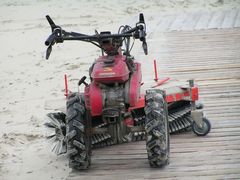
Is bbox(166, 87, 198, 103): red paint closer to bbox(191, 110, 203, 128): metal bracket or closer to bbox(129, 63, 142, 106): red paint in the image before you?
bbox(191, 110, 203, 128): metal bracket

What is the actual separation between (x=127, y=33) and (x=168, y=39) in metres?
5.91

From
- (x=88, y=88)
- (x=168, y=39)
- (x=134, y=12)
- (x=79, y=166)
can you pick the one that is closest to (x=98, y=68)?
(x=88, y=88)

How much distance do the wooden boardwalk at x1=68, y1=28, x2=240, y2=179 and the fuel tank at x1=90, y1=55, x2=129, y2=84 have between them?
0.95m

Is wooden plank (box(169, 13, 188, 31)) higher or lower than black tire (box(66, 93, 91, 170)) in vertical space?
higher

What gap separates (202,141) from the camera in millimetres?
6312

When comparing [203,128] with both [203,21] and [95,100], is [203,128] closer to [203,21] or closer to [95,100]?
[95,100]

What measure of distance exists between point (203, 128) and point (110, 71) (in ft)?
4.98

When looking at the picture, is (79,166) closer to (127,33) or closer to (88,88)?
(88,88)

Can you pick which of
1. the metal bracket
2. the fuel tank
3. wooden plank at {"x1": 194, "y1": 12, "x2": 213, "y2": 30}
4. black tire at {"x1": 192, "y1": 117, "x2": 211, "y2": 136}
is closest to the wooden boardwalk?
black tire at {"x1": 192, "y1": 117, "x2": 211, "y2": 136}

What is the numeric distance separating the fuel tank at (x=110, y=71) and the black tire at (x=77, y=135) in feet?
1.35

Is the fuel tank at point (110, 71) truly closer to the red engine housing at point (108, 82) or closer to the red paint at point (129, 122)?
the red engine housing at point (108, 82)

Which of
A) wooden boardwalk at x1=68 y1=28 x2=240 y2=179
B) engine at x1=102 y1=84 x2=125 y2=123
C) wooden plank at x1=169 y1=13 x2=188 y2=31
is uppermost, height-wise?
wooden plank at x1=169 y1=13 x2=188 y2=31

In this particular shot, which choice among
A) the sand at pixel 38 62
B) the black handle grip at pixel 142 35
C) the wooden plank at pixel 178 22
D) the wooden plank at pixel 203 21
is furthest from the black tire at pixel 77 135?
the wooden plank at pixel 178 22

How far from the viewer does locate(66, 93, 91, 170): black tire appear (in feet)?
18.6
